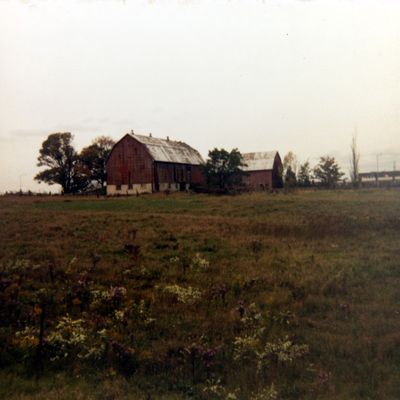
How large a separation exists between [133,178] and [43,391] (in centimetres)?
4795

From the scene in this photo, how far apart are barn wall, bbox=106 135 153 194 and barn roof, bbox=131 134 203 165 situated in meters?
1.10

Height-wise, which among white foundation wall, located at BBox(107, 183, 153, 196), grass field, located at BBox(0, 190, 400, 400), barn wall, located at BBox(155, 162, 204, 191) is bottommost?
grass field, located at BBox(0, 190, 400, 400)

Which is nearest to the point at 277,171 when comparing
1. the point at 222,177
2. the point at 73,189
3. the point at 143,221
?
the point at 222,177

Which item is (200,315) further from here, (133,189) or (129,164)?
(129,164)

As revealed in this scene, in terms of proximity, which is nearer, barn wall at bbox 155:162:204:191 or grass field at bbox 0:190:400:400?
grass field at bbox 0:190:400:400

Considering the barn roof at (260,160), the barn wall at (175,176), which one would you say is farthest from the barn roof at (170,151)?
the barn roof at (260,160)

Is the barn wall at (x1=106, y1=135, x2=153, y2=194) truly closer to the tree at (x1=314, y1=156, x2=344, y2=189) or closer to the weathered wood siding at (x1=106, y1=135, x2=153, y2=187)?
the weathered wood siding at (x1=106, y1=135, x2=153, y2=187)

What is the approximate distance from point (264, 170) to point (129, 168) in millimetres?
22512

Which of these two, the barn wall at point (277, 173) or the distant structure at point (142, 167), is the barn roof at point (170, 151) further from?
the barn wall at point (277, 173)

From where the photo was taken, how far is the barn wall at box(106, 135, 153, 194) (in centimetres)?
5262

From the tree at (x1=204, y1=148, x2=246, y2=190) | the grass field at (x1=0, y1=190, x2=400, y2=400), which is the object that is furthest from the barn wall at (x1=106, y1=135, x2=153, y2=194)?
the grass field at (x1=0, y1=190, x2=400, y2=400)

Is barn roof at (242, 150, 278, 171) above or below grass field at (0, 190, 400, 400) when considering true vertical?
above

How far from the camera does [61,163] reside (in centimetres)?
6569

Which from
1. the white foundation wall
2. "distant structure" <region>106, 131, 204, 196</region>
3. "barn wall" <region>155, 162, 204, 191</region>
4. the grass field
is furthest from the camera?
"barn wall" <region>155, 162, 204, 191</region>
